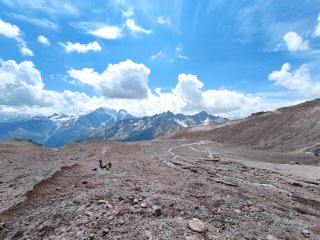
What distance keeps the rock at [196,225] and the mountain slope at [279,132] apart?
172ft

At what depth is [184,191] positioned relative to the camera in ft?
61.9

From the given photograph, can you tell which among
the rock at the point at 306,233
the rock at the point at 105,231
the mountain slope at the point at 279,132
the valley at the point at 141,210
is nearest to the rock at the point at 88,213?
the valley at the point at 141,210

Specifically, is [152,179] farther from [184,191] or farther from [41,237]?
[41,237]

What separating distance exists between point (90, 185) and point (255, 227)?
32.4 ft

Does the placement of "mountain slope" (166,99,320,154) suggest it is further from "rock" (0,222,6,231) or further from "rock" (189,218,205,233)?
"rock" (0,222,6,231)

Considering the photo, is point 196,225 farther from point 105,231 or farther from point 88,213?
point 88,213

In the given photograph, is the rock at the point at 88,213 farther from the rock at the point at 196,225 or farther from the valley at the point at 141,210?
the rock at the point at 196,225

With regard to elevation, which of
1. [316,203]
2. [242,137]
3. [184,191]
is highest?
[242,137]

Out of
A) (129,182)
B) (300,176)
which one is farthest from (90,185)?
(300,176)

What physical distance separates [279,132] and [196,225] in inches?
3309

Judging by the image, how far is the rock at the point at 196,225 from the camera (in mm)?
12562

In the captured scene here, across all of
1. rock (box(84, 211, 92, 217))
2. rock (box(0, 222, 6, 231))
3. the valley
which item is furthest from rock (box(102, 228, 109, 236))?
rock (box(0, 222, 6, 231))

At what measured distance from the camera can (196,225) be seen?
1291cm

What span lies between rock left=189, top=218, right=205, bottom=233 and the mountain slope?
5251cm
